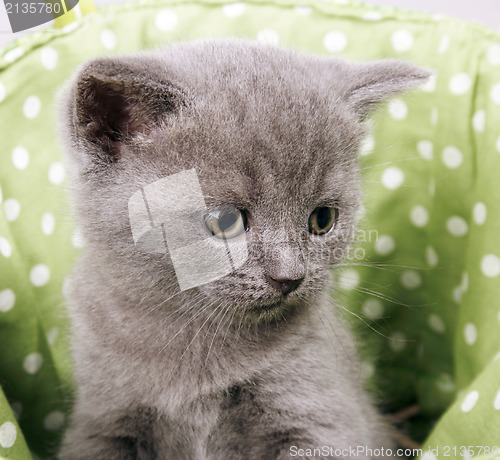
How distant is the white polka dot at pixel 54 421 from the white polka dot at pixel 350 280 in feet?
2.21

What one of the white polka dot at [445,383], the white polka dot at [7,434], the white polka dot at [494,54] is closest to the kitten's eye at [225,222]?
the white polka dot at [7,434]

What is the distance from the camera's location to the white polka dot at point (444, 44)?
1195 millimetres

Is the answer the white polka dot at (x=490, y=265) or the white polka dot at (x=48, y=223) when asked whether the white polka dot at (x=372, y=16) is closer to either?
the white polka dot at (x=490, y=265)

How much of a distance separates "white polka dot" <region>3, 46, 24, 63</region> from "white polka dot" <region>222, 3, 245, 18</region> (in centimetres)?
45

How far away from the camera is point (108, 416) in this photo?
0.93 meters

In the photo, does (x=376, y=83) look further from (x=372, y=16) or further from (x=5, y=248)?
(x=5, y=248)

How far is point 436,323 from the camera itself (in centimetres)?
134

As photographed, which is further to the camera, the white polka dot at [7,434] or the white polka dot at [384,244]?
the white polka dot at [384,244]

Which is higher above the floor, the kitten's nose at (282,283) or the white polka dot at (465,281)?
the kitten's nose at (282,283)

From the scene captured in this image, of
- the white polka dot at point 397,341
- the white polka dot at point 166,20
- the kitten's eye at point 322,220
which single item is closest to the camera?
the kitten's eye at point 322,220

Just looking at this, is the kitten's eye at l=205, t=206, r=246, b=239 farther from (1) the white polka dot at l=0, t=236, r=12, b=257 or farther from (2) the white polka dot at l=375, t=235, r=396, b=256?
(2) the white polka dot at l=375, t=235, r=396, b=256

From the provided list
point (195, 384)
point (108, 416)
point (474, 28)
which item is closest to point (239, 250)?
point (195, 384)

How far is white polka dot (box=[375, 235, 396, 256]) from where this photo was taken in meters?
1.34

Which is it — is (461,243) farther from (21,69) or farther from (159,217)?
(21,69)
